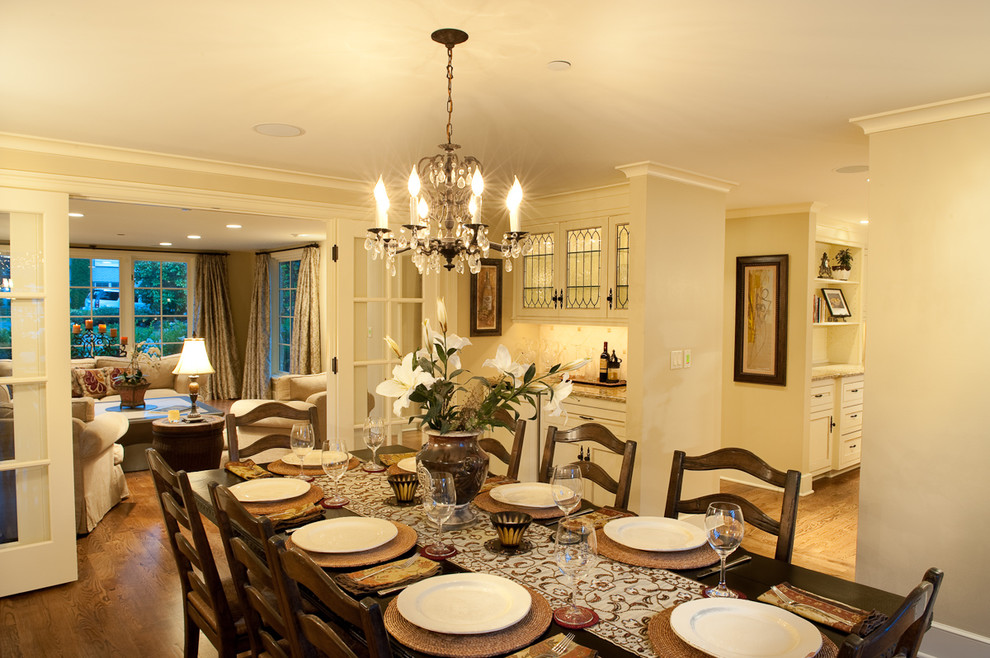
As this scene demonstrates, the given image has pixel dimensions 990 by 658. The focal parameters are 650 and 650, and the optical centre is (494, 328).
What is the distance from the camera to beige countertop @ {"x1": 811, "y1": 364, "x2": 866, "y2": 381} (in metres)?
5.73

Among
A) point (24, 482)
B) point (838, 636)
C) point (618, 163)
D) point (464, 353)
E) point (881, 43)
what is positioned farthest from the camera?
point (464, 353)

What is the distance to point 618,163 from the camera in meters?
3.84

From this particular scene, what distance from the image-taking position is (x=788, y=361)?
5465mm

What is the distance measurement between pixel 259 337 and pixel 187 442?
4.65 metres

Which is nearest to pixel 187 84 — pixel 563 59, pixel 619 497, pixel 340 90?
pixel 340 90

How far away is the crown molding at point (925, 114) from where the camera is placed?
2635 millimetres

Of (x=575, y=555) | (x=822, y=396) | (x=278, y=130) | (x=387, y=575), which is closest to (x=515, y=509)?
(x=387, y=575)

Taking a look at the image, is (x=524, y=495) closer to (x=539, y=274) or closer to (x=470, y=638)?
(x=470, y=638)

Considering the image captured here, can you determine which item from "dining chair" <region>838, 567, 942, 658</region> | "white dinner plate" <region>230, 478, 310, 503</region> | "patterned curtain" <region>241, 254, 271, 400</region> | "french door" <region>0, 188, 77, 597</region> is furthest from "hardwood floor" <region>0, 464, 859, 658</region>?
"patterned curtain" <region>241, 254, 271, 400</region>

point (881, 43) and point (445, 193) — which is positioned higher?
point (881, 43)

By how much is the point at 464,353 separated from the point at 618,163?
6.98 ft

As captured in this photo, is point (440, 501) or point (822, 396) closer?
point (440, 501)

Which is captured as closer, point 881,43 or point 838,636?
point 838,636

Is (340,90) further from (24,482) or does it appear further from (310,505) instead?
(24,482)
